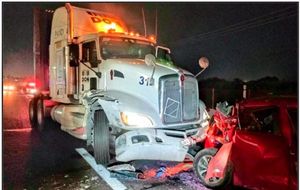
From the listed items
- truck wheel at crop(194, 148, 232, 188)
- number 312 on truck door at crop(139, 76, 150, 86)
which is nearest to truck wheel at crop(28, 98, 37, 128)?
number 312 on truck door at crop(139, 76, 150, 86)

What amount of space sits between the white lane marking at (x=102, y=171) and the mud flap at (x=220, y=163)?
3.48 ft

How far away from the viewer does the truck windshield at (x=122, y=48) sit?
17.5ft

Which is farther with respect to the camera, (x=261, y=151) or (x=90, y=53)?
(x=90, y=53)

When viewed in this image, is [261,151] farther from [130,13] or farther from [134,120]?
[130,13]

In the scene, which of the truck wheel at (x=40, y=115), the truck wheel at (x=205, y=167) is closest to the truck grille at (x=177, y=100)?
the truck wheel at (x=205, y=167)

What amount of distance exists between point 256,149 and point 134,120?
1655 millimetres

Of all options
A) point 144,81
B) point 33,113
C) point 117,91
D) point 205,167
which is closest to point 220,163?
point 205,167

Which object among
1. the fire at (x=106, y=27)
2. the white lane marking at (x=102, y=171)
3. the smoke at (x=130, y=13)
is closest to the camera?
the white lane marking at (x=102, y=171)

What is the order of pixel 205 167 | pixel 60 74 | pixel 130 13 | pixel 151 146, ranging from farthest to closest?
pixel 60 74, pixel 130 13, pixel 151 146, pixel 205 167

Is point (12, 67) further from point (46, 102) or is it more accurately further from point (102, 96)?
point (46, 102)

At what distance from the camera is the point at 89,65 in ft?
17.9

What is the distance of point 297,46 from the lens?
14.4 feet

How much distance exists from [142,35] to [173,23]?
2.93ft

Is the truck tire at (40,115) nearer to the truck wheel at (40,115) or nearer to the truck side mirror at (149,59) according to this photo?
the truck wheel at (40,115)
